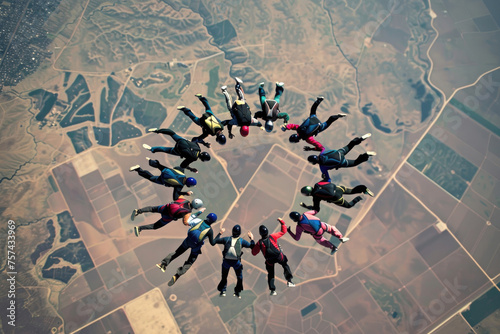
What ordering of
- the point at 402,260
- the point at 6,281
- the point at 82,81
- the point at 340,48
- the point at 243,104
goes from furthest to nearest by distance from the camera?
1. the point at 340,48
2. the point at 82,81
3. the point at 402,260
4. the point at 6,281
5. the point at 243,104

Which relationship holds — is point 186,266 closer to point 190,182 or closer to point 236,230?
point 236,230

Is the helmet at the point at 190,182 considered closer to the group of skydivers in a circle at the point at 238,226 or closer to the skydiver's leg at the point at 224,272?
the group of skydivers in a circle at the point at 238,226

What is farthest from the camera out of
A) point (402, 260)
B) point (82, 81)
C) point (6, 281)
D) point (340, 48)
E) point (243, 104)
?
point (340, 48)

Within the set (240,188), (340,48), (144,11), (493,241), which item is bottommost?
(240,188)

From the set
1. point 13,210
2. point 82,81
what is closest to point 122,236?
point 13,210

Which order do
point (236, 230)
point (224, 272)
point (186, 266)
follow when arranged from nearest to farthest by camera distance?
point (236, 230) → point (186, 266) → point (224, 272)

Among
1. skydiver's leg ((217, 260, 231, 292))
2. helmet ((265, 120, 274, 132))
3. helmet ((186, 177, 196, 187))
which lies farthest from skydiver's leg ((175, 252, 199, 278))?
helmet ((265, 120, 274, 132))

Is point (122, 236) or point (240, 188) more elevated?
point (240, 188)

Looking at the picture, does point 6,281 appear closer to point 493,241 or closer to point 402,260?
point 402,260

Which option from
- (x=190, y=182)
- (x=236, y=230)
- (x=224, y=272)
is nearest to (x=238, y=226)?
(x=236, y=230)

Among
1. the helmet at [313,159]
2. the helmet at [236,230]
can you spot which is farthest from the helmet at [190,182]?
the helmet at [313,159]

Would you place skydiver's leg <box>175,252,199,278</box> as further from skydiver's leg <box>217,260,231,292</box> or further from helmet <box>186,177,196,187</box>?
helmet <box>186,177,196,187</box>
